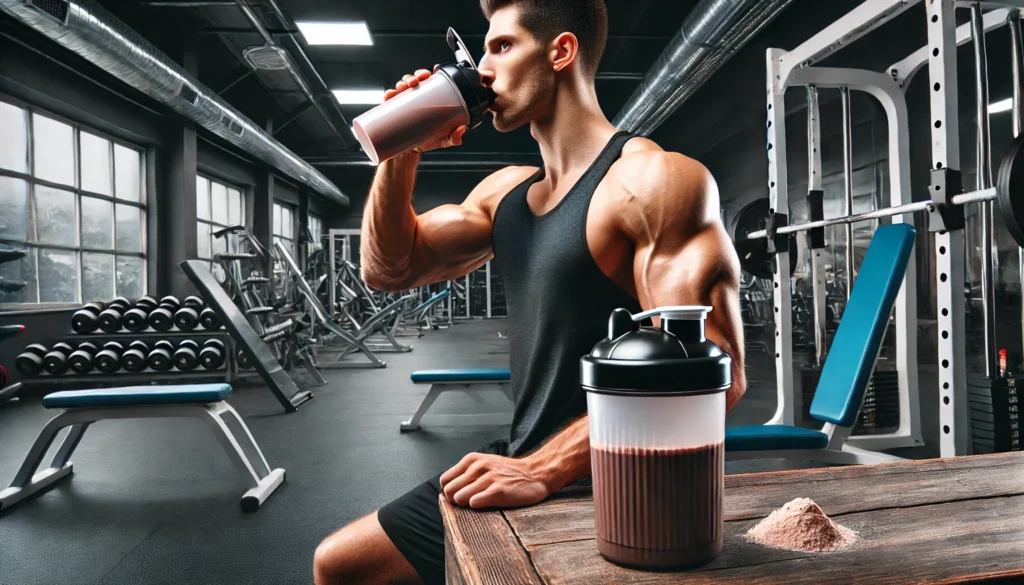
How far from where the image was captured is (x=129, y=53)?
4406mm

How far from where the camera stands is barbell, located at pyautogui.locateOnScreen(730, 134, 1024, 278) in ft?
4.31

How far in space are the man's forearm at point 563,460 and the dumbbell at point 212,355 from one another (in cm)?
452

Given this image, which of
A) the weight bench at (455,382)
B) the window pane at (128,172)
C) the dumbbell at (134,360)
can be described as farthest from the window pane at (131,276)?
the weight bench at (455,382)

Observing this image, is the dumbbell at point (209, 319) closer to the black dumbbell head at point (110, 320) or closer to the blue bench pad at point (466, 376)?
the black dumbbell head at point (110, 320)

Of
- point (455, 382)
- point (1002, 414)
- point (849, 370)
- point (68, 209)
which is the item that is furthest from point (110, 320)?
point (1002, 414)

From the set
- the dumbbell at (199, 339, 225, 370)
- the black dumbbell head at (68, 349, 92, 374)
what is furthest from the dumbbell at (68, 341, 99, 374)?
the dumbbell at (199, 339, 225, 370)

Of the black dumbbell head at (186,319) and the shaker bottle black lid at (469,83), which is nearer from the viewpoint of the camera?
the shaker bottle black lid at (469,83)

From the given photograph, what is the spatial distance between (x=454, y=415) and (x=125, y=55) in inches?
132

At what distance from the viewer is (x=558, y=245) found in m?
0.79

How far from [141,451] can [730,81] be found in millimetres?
6645

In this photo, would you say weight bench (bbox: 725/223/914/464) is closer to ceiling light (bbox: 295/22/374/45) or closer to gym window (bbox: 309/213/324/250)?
ceiling light (bbox: 295/22/374/45)

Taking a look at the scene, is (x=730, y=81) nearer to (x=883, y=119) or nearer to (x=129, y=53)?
(x=883, y=119)

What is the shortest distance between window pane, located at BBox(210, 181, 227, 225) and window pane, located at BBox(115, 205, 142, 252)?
1913 mm

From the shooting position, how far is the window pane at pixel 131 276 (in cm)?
624
